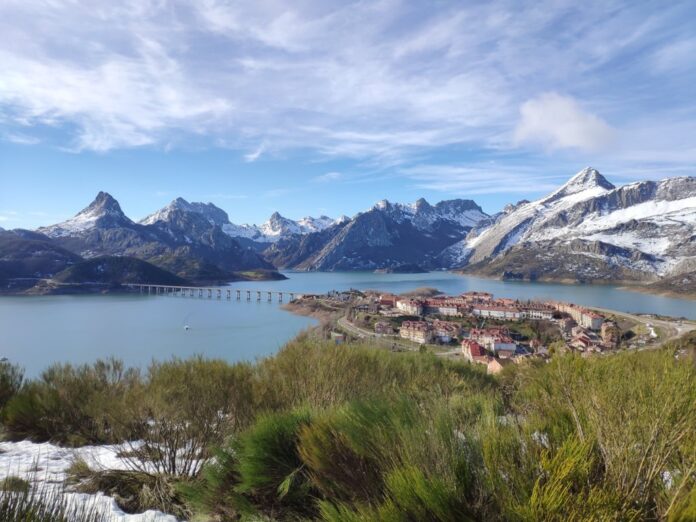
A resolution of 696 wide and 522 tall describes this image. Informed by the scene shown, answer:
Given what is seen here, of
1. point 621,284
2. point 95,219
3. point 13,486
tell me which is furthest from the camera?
point 95,219

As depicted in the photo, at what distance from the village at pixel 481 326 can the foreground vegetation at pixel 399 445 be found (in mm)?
20514

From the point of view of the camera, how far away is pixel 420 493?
6.95 feet

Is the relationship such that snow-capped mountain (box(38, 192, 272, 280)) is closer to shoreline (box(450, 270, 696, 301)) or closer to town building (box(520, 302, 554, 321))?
town building (box(520, 302, 554, 321))

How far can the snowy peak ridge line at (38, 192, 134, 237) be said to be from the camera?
15600cm

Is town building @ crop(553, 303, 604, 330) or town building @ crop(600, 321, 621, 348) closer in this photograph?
town building @ crop(600, 321, 621, 348)

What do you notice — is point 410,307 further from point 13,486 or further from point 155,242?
point 155,242

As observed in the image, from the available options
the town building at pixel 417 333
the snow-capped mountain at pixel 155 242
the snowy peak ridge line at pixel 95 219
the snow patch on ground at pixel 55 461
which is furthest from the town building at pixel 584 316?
the snowy peak ridge line at pixel 95 219

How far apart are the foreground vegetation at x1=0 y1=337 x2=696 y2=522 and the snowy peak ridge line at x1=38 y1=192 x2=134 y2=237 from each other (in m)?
173

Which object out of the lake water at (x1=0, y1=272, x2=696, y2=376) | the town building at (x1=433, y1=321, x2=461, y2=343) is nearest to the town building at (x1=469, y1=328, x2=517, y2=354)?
the town building at (x1=433, y1=321, x2=461, y2=343)

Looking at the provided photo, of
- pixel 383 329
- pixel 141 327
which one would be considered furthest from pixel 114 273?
pixel 383 329

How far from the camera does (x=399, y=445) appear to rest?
9.22 feet

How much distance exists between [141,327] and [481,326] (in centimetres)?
3701

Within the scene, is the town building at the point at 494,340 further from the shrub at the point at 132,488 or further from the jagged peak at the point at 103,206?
the jagged peak at the point at 103,206

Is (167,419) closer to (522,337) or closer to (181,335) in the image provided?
(181,335)
